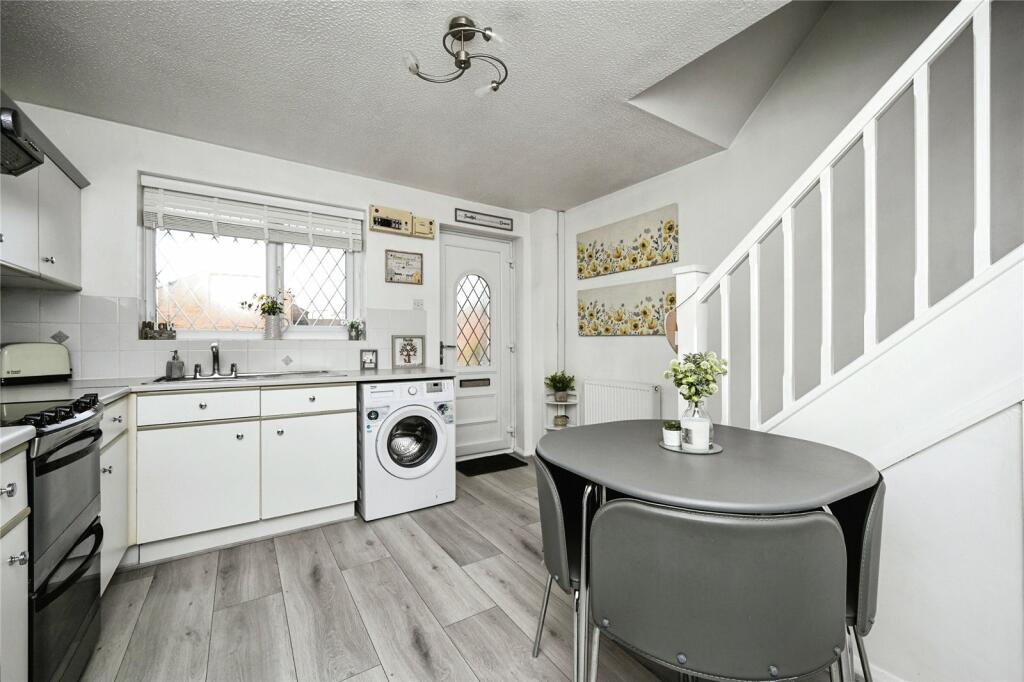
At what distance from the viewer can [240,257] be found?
296cm

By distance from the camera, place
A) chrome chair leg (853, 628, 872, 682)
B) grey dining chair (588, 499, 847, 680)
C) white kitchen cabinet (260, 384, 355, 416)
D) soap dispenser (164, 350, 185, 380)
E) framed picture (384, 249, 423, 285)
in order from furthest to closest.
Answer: framed picture (384, 249, 423, 285) → soap dispenser (164, 350, 185, 380) → white kitchen cabinet (260, 384, 355, 416) → chrome chair leg (853, 628, 872, 682) → grey dining chair (588, 499, 847, 680)

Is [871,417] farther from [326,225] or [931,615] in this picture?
[326,225]

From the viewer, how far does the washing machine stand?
265 cm

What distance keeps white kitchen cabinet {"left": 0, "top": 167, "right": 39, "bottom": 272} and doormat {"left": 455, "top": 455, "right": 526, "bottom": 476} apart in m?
2.93

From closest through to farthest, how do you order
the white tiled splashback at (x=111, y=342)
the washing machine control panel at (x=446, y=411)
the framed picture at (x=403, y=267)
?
the white tiled splashback at (x=111, y=342) < the washing machine control panel at (x=446, y=411) < the framed picture at (x=403, y=267)

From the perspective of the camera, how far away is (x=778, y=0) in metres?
1.60

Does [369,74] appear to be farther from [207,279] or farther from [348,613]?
[348,613]

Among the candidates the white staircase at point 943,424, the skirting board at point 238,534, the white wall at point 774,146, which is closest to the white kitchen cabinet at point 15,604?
the skirting board at point 238,534

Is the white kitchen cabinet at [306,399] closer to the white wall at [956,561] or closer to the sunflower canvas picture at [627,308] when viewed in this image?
the sunflower canvas picture at [627,308]

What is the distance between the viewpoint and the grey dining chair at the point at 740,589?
33.1 inches

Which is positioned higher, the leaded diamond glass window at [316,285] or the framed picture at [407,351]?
the leaded diamond glass window at [316,285]

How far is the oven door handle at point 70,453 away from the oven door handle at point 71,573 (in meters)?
0.28

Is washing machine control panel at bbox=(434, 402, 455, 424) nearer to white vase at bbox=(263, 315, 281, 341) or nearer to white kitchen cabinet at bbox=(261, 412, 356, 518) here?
white kitchen cabinet at bbox=(261, 412, 356, 518)

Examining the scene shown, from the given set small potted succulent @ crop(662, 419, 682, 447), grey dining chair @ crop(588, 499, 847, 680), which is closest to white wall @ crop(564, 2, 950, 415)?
small potted succulent @ crop(662, 419, 682, 447)
